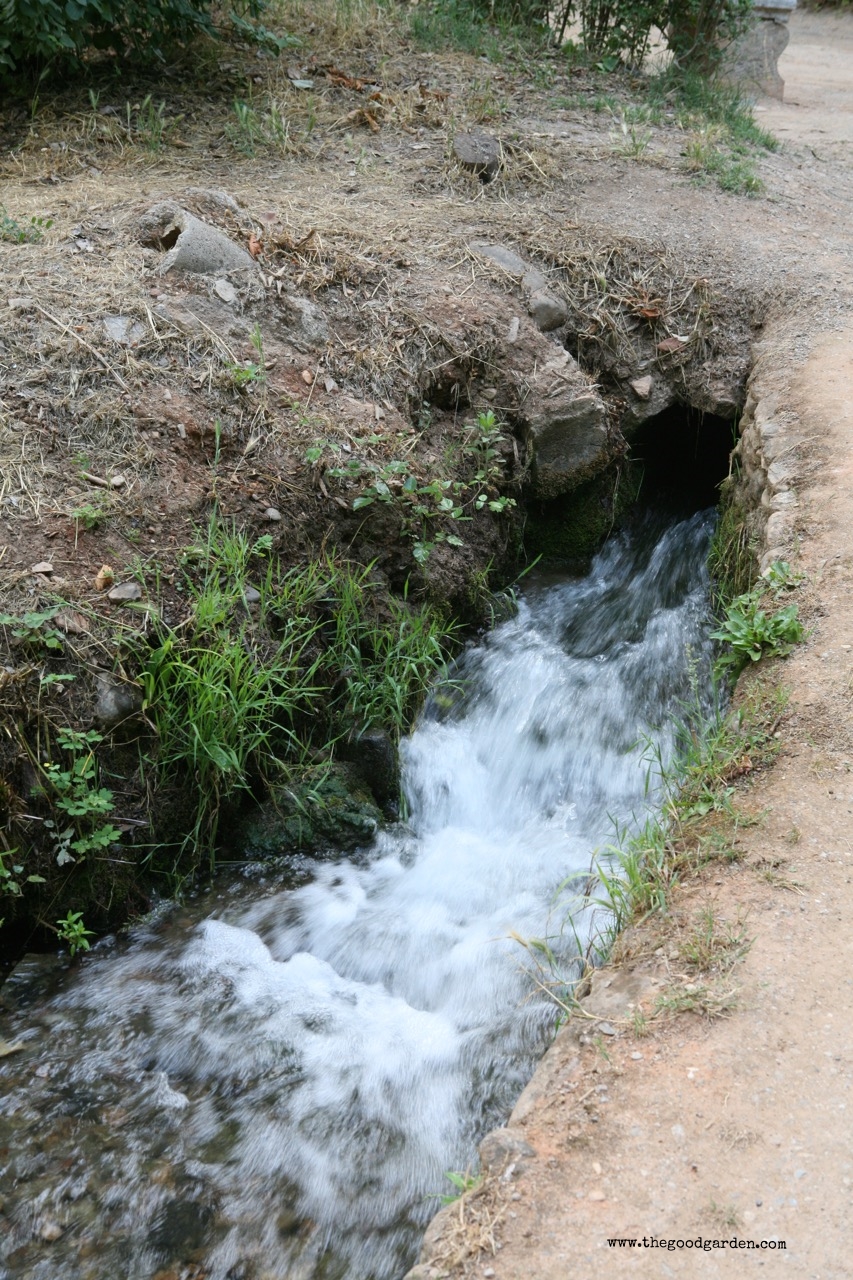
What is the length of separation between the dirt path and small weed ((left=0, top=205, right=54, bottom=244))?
3.70 metres

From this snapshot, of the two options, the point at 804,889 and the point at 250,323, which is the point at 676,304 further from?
the point at 804,889

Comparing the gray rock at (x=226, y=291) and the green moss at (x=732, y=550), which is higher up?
the gray rock at (x=226, y=291)

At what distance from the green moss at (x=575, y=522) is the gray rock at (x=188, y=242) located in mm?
1776

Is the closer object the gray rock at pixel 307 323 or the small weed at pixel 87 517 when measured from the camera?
the small weed at pixel 87 517

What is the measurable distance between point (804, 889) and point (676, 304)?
366 cm

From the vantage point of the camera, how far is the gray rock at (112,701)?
10.4 ft

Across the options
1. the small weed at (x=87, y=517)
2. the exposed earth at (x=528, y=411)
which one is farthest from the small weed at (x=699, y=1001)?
the small weed at (x=87, y=517)

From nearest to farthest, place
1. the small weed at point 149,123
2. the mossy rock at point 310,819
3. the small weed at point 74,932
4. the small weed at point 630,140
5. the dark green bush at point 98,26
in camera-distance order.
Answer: the small weed at point 74,932
the mossy rock at point 310,819
the dark green bush at point 98,26
the small weed at point 149,123
the small weed at point 630,140

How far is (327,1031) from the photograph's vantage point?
9.98ft

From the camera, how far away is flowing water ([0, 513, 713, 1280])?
8.27 ft

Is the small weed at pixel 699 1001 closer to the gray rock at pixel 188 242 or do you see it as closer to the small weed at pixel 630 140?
the gray rock at pixel 188 242

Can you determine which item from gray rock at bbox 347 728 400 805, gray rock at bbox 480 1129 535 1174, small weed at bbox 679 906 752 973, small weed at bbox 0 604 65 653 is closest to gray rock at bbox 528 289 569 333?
gray rock at bbox 347 728 400 805

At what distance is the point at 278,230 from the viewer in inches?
187

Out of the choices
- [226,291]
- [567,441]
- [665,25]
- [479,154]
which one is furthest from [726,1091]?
[665,25]
